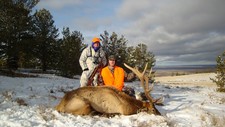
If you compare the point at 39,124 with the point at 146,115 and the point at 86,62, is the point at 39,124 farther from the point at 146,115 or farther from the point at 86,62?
the point at 86,62

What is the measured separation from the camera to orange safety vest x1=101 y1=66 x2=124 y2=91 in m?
9.55

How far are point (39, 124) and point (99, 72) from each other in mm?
4244

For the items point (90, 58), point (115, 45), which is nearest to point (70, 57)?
point (115, 45)

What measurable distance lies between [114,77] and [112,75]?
0.09 metres

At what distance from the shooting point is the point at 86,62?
1037 centimetres

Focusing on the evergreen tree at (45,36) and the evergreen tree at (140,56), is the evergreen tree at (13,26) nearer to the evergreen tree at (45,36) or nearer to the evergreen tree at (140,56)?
the evergreen tree at (45,36)

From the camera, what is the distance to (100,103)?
823cm

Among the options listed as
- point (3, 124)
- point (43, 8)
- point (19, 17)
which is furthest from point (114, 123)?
point (43, 8)

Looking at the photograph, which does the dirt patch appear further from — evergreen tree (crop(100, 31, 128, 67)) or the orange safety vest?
the orange safety vest

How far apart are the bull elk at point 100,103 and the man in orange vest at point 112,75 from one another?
1077 millimetres

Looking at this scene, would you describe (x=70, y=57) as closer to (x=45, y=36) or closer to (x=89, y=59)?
(x=45, y=36)

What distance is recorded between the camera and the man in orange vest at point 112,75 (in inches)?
376

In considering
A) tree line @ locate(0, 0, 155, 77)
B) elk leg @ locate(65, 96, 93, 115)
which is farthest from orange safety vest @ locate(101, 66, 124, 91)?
tree line @ locate(0, 0, 155, 77)

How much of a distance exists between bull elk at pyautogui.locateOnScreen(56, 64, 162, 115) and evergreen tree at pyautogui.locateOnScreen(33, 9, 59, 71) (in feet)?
94.3
